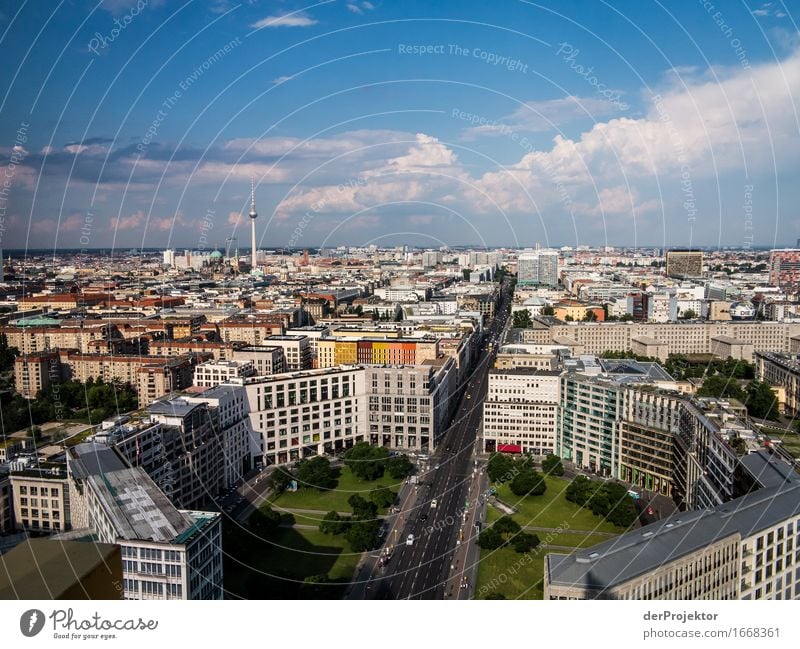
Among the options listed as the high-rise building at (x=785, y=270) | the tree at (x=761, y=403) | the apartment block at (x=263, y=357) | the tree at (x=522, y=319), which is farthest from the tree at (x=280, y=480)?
the high-rise building at (x=785, y=270)

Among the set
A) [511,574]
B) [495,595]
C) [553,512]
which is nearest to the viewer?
[495,595]

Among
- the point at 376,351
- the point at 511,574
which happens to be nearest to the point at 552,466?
the point at 511,574

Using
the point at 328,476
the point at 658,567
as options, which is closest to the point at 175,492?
the point at 328,476

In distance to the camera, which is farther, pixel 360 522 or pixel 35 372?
pixel 35 372

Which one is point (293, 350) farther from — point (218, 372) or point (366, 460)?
point (366, 460)

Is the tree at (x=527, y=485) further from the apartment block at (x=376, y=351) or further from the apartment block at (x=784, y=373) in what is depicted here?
the apartment block at (x=784, y=373)

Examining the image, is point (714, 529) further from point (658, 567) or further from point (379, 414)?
point (379, 414)
